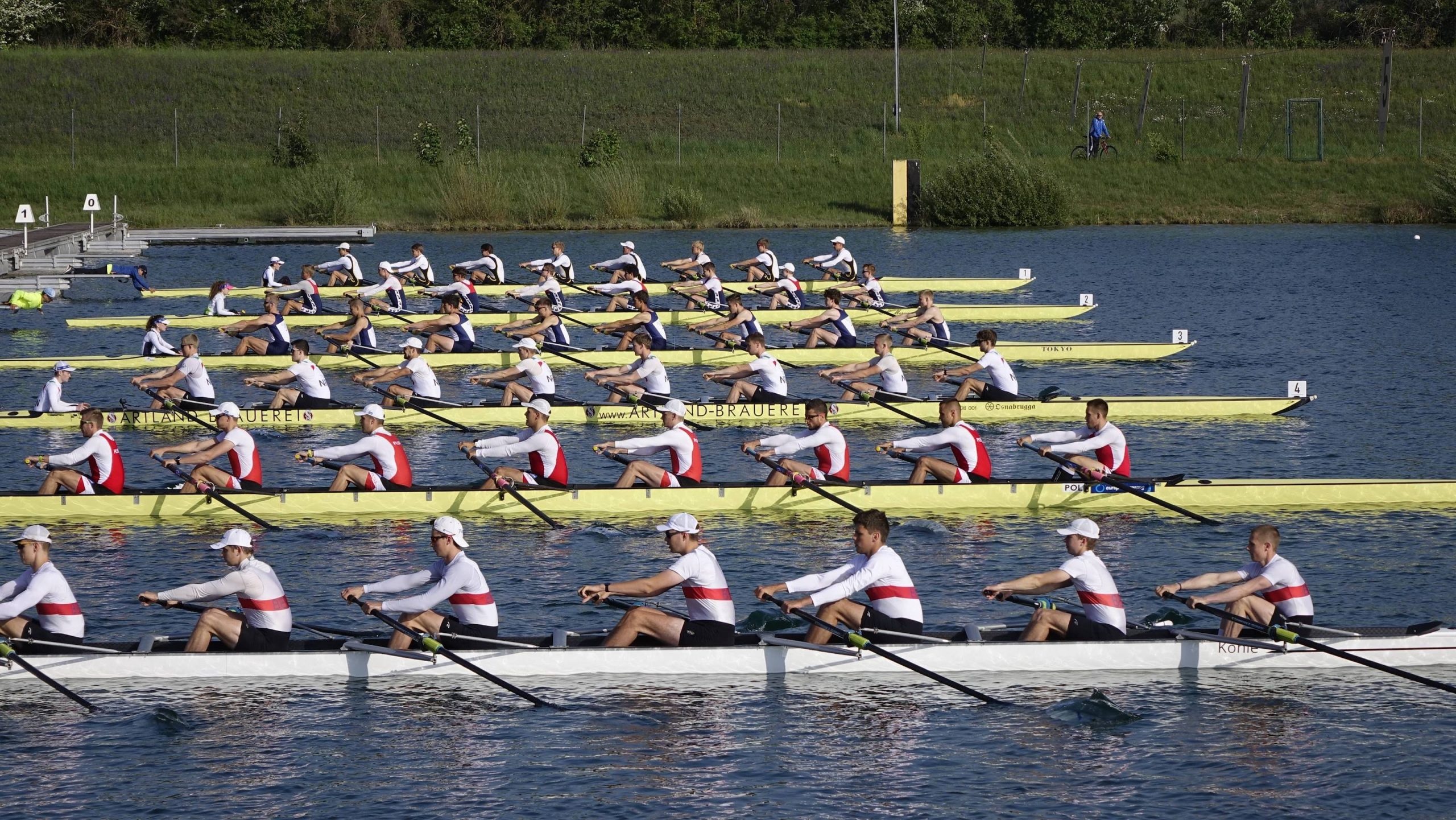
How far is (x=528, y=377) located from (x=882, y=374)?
5.30 metres

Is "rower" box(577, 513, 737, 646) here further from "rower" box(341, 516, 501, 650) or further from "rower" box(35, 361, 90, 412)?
"rower" box(35, 361, 90, 412)

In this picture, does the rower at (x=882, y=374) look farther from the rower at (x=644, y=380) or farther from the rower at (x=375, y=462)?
the rower at (x=375, y=462)

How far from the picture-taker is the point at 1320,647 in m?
13.7

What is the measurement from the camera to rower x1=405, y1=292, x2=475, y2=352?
102 feet

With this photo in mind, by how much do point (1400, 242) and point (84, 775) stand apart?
46430mm

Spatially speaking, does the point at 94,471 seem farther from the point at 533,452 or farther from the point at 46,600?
the point at 46,600

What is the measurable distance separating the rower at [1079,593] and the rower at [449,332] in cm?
1843

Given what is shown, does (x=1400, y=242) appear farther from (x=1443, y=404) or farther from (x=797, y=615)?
(x=797, y=615)

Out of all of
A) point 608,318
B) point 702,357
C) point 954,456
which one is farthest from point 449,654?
point 608,318

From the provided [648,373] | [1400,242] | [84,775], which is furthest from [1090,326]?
[84,775]

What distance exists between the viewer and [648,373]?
24.9 m

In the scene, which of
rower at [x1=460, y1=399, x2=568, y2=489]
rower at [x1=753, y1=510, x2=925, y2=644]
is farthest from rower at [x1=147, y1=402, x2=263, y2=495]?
rower at [x1=753, y1=510, x2=925, y2=644]

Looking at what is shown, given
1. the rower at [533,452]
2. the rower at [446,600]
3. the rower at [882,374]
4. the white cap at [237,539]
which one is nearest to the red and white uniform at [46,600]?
the white cap at [237,539]

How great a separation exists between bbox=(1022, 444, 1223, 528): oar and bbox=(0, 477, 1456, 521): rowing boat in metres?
0.12
